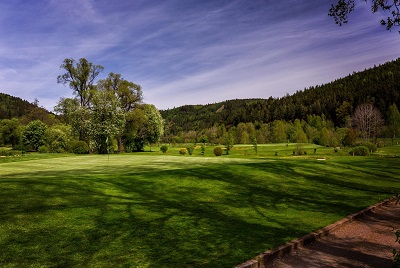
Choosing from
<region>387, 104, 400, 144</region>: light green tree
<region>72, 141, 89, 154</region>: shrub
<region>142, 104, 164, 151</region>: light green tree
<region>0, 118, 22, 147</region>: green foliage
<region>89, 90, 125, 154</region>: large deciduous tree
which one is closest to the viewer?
<region>89, 90, 125, 154</region>: large deciduous tree

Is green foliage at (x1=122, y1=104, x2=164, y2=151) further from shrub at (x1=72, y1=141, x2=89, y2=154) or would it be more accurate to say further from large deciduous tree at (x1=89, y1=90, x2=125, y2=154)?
shrub at (x1=72, y1=141, x2=89, y2=154)

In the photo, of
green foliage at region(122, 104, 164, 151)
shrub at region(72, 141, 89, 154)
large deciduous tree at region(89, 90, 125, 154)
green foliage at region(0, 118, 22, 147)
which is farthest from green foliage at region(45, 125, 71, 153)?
green foliage at region(0, 118, 22, 147)

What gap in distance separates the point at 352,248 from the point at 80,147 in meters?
53.1

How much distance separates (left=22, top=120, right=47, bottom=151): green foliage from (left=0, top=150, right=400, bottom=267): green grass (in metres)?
64.9

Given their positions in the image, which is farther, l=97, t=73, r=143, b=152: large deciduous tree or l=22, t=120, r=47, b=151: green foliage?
l=22, t=120, r=47, b=151: green foliage

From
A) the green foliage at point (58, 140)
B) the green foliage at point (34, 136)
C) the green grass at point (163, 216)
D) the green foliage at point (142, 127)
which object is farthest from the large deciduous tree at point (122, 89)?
the green grass at point (163, 216)

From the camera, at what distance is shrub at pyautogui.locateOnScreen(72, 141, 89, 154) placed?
5341cm

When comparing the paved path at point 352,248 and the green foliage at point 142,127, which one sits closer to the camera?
the paved path at point 352,248

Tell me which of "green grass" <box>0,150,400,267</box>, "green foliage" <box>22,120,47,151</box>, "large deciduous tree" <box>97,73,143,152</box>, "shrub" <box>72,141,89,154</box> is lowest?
"green grass" <box>0,150,400,267</box>

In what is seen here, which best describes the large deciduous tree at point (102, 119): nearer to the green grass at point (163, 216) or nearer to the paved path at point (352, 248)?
the green grass at point (163, 216)

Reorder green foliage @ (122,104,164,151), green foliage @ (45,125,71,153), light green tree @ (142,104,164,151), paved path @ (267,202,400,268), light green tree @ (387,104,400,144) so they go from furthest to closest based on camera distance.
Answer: light green tree @ (387,104,400,144), light green tree @ (142,104,164,151), green foliage @ (45,125,71,153), green foliage @ (122,104,164,151), paved path @ (267,202,400,268)

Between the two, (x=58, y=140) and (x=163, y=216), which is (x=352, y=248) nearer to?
(x=163, y=216)

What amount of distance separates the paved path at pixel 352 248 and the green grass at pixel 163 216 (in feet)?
2.13

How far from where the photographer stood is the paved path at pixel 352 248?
726 cm
